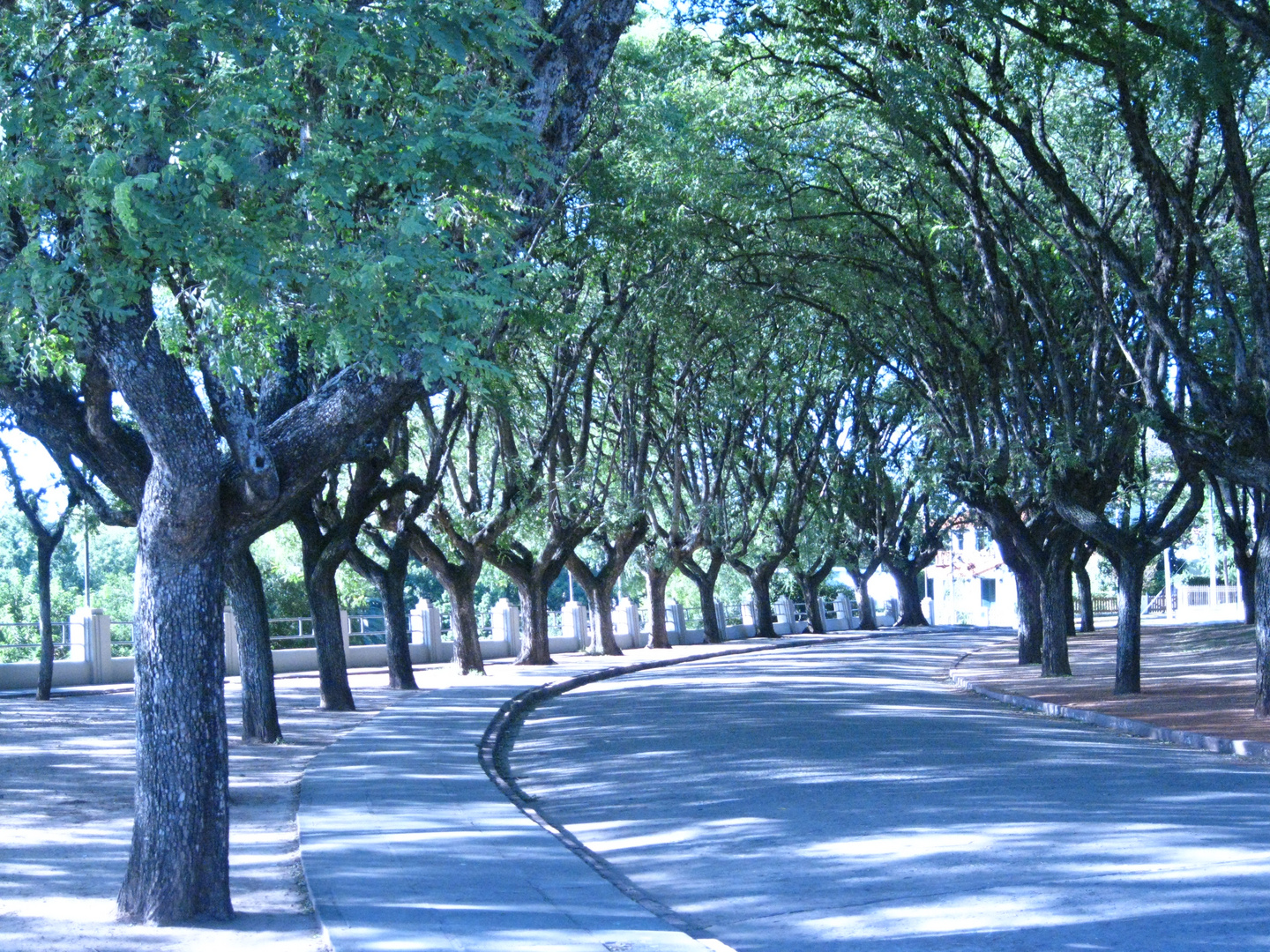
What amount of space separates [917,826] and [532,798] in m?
4.19

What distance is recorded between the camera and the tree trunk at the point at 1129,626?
1975 cm

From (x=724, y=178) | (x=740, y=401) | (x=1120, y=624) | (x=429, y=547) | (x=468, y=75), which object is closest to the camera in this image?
(x=468, y=75)

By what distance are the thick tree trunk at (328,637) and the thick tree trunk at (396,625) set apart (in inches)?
119

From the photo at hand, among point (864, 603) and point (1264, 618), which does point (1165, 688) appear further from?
point (864, 603)

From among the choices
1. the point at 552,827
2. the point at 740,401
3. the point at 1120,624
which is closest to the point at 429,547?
the point at 740,401

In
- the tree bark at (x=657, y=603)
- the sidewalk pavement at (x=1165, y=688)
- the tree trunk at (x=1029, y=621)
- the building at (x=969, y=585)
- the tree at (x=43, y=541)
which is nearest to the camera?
the sidewalk pavement at (x=1165, y=688)

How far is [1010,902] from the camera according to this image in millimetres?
7188

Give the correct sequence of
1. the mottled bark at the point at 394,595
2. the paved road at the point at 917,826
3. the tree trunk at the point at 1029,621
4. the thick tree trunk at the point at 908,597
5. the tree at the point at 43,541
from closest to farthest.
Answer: the paved road at the point at 917,826
the tree at the point at 43,541
the mottled bark at the point at 394,595
the tree trunk at the point at 1029,621
the thick tree trunk at the point at 908,597

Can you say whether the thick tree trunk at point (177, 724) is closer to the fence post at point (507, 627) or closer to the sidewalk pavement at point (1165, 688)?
the sidewalk pavement at point (1165, 688)

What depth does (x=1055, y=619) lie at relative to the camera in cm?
2442

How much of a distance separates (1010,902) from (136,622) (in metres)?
5.02

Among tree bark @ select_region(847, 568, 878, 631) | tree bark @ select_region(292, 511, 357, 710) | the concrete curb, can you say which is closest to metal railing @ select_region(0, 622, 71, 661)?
tree bark @ select_region(292, 511, 357, 710)

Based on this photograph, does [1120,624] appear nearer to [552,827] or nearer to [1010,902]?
[552,827]

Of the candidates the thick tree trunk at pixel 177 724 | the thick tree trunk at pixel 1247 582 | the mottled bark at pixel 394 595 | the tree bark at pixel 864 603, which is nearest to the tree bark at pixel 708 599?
the tree bark at pixel 864 603
